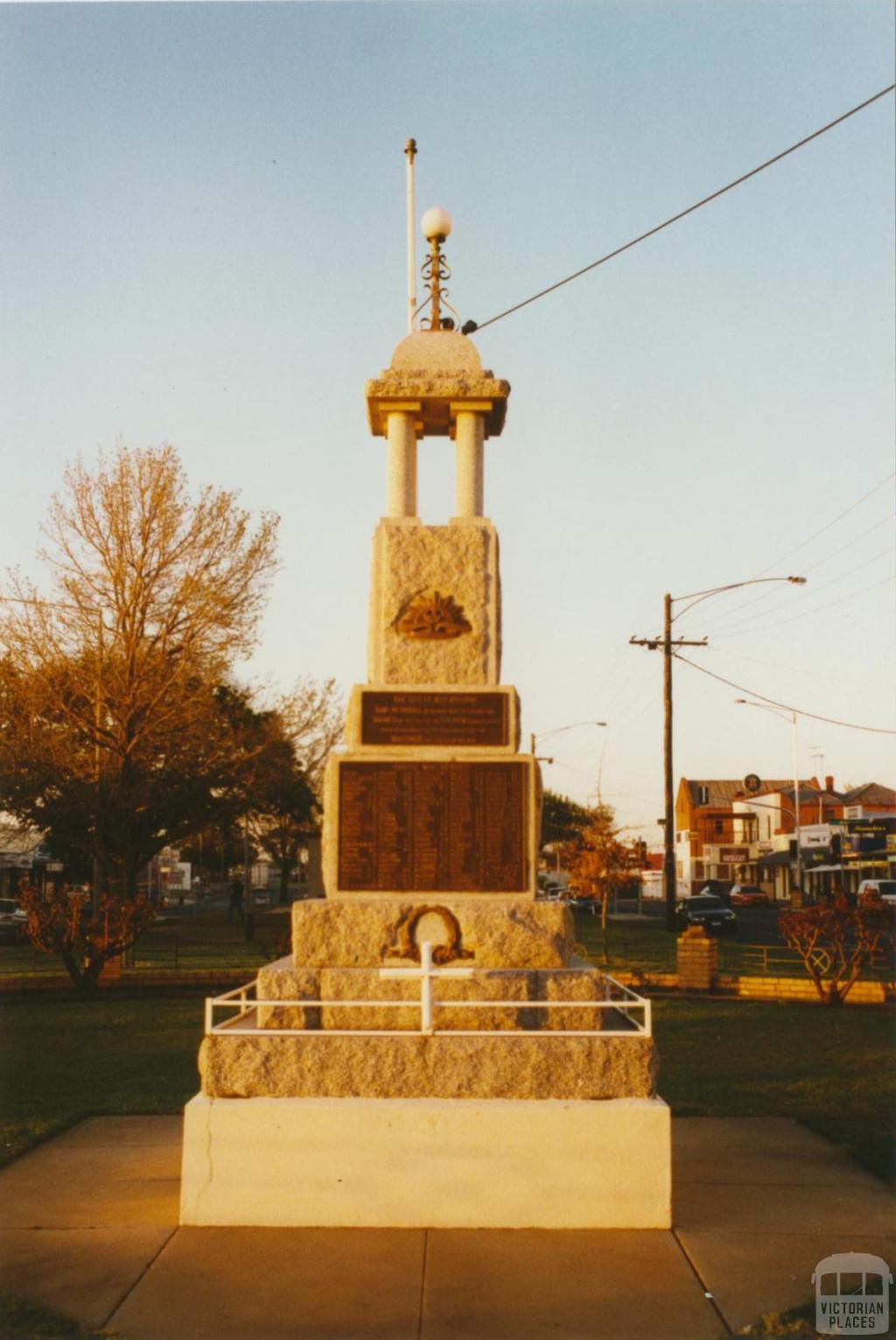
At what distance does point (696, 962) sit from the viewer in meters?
20.1

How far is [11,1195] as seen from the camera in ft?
26.3

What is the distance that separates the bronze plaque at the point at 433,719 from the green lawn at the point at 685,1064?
4.24 m

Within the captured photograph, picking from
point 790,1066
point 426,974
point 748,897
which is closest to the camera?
point 426,974

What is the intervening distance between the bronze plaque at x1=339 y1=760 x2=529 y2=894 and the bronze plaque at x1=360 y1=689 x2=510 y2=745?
0.73ft

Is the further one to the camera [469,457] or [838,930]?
[838,930]

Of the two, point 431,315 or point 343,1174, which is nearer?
point 343,1174

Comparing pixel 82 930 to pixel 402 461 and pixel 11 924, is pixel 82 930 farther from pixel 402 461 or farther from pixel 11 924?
pixel 11 924

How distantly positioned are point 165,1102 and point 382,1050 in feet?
15.4

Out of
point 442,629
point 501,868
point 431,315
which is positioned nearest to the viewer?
point 501,868

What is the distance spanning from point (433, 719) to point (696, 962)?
12660mm

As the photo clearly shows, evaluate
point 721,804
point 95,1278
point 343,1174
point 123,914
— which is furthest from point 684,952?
point 721,804

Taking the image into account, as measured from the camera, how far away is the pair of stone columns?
976 centimetres

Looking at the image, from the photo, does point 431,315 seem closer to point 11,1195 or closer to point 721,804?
point 11,1195

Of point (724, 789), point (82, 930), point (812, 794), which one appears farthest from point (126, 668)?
point (724, 789)
